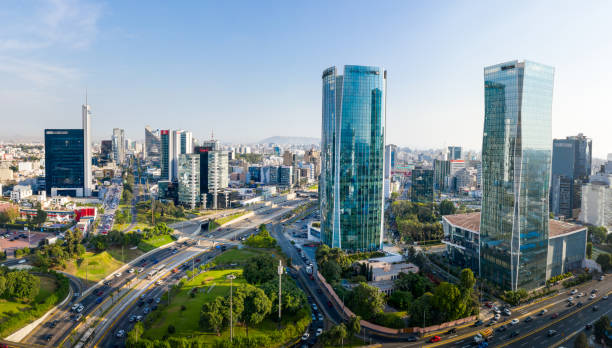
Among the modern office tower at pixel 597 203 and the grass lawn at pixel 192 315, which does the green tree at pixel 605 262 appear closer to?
the modern office tower at pixel 597 203

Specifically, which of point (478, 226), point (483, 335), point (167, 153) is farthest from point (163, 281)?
point (167, 153)

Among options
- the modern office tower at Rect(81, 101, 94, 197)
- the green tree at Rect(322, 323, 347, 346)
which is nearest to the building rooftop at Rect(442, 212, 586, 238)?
the green tree at Rect(322, 323, 347, 346)

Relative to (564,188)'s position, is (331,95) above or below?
above

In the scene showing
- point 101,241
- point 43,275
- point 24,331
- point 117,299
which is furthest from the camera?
point 101,241

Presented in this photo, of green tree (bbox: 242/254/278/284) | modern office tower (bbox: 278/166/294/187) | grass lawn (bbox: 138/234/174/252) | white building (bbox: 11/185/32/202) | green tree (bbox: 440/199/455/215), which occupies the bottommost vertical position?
grass lawn (bbox: 138/234/174/252)

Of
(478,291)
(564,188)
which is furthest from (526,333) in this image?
(564,188)

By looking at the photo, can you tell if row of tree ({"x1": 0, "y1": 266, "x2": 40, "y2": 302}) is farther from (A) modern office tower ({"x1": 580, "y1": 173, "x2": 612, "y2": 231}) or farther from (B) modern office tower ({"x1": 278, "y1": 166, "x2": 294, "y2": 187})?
(B) modern office tower ({"x1": 278, "y1": 166, "x2": 294, "y2": 187})

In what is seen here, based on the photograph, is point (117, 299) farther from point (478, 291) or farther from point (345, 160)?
point (478, 291)
